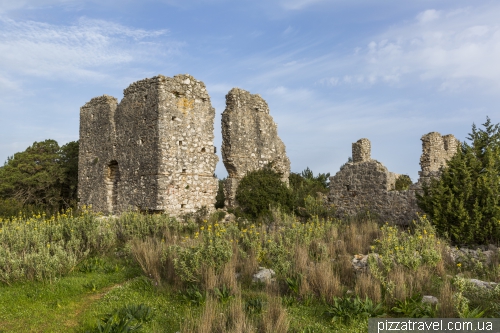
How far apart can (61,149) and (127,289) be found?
690 inches

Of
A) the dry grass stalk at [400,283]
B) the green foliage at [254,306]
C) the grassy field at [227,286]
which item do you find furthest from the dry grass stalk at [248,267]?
the dry grass stalk at [400,283]

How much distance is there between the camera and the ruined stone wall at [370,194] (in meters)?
14.7

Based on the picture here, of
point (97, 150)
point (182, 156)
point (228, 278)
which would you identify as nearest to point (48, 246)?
point (228, 278)

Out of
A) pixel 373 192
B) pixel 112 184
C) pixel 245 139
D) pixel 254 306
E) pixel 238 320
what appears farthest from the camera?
pixel 112 184

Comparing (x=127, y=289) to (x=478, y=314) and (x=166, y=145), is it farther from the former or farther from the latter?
(x=166, y=145)

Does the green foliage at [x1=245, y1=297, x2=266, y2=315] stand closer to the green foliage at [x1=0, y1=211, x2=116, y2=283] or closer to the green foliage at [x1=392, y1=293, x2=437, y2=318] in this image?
the green foliage at [x1=392, y1=293, x2=437, y2=318]

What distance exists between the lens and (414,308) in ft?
20.1

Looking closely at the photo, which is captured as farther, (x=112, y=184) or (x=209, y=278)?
(x=112, y=184)

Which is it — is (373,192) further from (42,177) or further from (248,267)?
(42,177)

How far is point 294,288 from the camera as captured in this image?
706cm

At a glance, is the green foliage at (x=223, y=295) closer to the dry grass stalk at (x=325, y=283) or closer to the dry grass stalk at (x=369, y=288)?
the dry grass stalk at (x=325, y=283)

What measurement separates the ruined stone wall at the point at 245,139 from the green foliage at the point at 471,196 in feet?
23.9

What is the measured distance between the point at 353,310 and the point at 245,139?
A: 39.7 feet

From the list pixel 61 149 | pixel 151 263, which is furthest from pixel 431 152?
pixel 61 149
